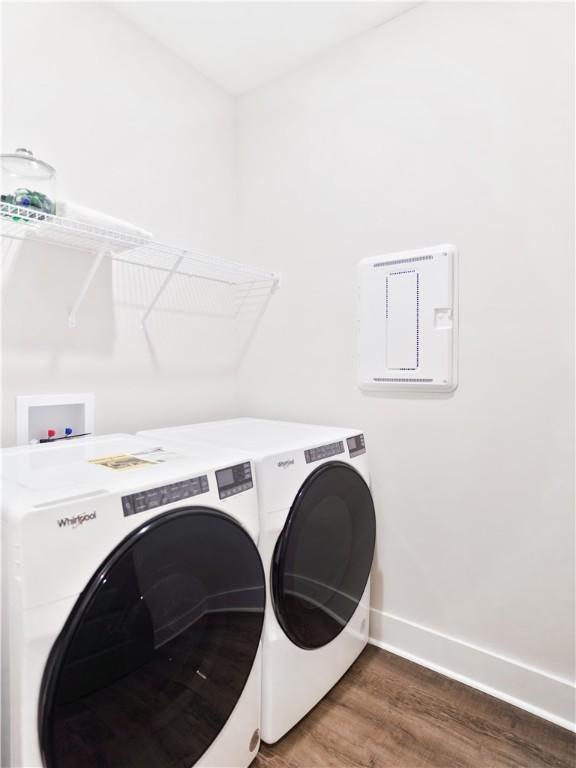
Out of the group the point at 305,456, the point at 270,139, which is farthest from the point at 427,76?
the point at 305,456

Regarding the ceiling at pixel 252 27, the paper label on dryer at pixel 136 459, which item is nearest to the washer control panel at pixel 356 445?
the paper label on dryer at pixel 136 459

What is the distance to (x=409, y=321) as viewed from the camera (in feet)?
5.82

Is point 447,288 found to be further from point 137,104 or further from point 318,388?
point 137,104

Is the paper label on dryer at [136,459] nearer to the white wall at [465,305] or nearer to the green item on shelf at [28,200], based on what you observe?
the green item on shelf at [28,200]

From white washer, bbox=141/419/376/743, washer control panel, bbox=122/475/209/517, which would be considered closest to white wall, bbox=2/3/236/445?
white washer, bbox=141/419/376/743

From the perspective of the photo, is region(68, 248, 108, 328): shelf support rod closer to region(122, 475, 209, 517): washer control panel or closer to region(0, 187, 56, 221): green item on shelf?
region(0, 187, 56, 221): green item on shelf

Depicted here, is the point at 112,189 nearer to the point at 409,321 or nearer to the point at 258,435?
the point at 258,435

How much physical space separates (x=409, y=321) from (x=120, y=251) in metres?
1.15

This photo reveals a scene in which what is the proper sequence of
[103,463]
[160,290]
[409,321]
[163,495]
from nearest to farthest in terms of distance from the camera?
[163,495], [103,463], [409,321], [160,290]

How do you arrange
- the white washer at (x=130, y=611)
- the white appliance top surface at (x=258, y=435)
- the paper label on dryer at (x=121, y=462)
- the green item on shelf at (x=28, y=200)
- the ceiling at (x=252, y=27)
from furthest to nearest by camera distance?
the ceiling at (x=252, y=27), the white appliance top surface at (x=258, y=435), the green item on shelf at (x=28, y=200), the paper label on dryer at (x=121, y=462), the white washer at (x=130, y=611)

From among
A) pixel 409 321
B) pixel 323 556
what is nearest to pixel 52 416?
pixel 323 556

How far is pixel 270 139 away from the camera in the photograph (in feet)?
7.32

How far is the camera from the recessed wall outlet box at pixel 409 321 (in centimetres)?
169

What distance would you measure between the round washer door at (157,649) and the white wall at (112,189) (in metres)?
0.86
